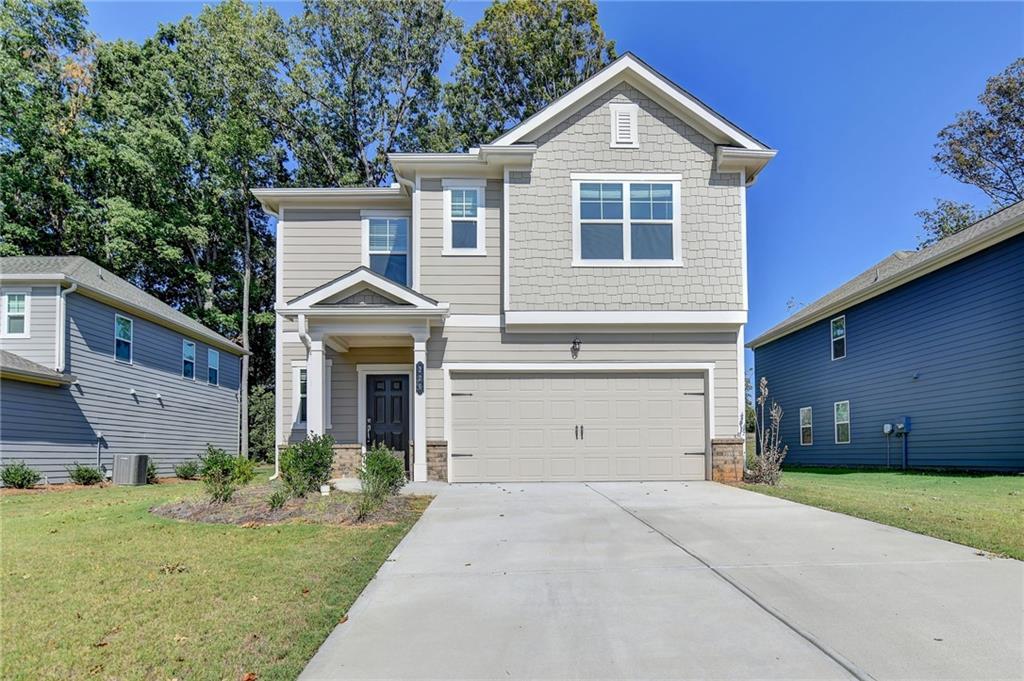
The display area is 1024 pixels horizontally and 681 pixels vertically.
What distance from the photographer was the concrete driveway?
3.37m

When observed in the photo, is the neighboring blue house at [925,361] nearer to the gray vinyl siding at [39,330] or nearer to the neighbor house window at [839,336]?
the neighbor house window at [839,336]

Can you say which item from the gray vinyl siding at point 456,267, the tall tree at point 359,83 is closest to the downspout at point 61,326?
the gray vinyl siding at point 456,267

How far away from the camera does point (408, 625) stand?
157 inches

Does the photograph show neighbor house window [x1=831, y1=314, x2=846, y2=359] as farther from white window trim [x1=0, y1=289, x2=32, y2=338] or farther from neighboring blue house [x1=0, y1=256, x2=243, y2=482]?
white window trim [x1=0, y1=289, x2=32, y2=338]

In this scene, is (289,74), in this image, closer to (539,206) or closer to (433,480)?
(539,206)

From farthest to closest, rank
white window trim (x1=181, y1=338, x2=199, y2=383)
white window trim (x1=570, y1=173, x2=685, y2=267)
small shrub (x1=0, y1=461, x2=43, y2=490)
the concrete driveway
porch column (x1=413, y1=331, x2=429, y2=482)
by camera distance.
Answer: white window trim (x1=181, y1=338, x2=199, y2=383)
small shrub (x1=0, y1=461, x2=43, y2=490)
white window trim (x1=570, y1=173, x2=685, y2=267)
porch column (x1=413, y1=331, x2=429, y2=482)
the concrete driveway

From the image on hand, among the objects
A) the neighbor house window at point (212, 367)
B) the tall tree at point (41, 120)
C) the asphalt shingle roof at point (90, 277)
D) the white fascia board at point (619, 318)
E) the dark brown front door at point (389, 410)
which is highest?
the tall tree at point (41, 120)

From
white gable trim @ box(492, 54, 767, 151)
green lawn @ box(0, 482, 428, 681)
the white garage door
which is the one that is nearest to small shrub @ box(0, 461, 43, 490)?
green lawn @ box(0, 482, 428, 681)

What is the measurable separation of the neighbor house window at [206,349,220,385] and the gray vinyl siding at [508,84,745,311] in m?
14.0

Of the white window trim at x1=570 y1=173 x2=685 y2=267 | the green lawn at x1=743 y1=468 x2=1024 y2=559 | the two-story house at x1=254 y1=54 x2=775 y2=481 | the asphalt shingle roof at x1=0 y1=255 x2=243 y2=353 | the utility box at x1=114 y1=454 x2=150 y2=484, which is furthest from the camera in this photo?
the asphalt shingle roof at x1=0 y1=255 x2=243 y2=353

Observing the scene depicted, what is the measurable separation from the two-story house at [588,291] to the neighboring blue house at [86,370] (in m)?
5.78

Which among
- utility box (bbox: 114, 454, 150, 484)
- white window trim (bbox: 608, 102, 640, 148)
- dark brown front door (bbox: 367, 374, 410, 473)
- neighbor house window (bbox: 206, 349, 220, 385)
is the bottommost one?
utility box (bbox: 114, 454, 150, 484)

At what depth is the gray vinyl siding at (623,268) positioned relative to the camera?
A: 12.3 m

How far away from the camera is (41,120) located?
23.5 metres
